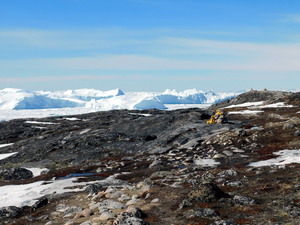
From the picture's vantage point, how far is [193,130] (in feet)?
205

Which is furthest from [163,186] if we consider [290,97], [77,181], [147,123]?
[290,97]

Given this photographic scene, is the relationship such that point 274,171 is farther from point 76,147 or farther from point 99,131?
point 99,131

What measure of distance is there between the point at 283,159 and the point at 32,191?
28.8 m

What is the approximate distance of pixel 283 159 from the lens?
37.7 meters

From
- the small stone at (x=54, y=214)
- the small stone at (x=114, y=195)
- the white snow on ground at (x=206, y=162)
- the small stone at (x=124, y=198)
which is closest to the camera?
the small stone at (x=54, y=214)

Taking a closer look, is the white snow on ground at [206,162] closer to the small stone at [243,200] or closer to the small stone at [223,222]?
the small stone at [243,200]

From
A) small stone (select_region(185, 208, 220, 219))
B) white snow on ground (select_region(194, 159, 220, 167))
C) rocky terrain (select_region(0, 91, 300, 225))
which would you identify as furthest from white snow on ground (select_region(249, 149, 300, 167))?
small stone (select_region(185, 208, 220, 219))

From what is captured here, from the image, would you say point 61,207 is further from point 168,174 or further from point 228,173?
point 228,173

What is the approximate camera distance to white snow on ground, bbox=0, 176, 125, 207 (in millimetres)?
32406

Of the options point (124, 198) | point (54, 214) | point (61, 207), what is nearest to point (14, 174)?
point (61, 207)

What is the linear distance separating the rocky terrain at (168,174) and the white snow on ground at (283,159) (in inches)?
4.3

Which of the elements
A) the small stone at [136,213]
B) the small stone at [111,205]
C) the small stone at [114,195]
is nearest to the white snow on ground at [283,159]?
the small stone at [114,195]

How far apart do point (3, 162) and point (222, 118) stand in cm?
4729

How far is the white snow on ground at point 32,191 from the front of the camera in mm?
32406
